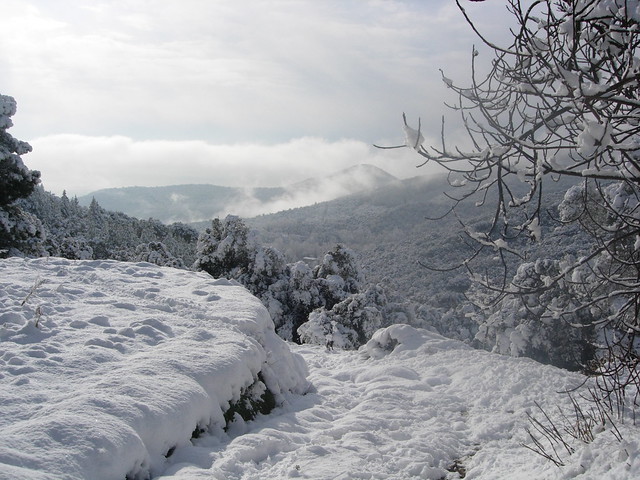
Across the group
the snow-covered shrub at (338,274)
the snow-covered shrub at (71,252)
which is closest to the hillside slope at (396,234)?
the snow-covered shrub at (338,274)

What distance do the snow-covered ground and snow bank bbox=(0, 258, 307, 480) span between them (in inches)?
0.7

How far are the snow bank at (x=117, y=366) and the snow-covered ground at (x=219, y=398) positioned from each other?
0.02 meters

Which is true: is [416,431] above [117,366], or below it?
below

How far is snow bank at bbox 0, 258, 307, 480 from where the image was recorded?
13.1 feet

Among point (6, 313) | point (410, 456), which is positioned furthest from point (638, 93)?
point (6, 313)

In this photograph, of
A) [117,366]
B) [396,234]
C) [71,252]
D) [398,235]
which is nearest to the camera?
[117,366]

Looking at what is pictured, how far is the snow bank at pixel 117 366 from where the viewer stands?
398 centimetres

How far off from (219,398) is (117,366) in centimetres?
119

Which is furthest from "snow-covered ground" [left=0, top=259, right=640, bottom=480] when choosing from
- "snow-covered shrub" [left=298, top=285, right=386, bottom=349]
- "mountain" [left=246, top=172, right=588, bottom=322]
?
"mountain" [left=246, top=172, right=588, bottom=322]

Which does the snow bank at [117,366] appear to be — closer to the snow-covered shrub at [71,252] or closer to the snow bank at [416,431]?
the snow bank at [416,431]

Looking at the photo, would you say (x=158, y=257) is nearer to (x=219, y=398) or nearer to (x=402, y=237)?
(x=219, y=398)

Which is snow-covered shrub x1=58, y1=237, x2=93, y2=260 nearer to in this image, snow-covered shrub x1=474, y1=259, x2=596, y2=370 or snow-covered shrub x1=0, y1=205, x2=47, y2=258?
snow-covered shrub x1=0, y1=205, x2=47, y2=258

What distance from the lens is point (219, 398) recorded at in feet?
19.3

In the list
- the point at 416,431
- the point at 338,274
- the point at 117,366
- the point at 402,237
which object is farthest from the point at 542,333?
the point at 402,237
